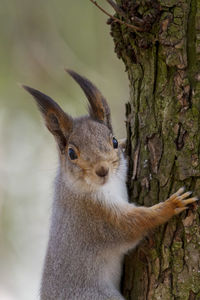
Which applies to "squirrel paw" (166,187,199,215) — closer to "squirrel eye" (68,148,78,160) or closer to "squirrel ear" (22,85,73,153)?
"squirrel eye" (68,148,78,160)

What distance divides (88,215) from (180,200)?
56cm

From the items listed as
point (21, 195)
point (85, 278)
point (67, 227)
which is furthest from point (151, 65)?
point (21, 195)

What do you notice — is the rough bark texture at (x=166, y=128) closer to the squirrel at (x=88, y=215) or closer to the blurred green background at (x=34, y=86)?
the squirrel at (x=88, y=215)

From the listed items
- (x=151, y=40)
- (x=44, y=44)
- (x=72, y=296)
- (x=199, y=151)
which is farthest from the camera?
(x=44, y=44)

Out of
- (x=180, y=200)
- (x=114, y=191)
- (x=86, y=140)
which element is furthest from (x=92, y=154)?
(x=180, y=200)

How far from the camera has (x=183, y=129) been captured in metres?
2.05

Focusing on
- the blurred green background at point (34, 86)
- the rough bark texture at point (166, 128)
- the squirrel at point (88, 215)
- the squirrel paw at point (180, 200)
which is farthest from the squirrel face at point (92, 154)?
the blurred green background at point (34, 86)

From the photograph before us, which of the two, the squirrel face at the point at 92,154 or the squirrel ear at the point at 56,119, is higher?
the squirrel ear at the point at 56,119

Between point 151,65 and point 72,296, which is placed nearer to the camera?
point 151,65

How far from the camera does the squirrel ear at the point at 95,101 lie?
247cm

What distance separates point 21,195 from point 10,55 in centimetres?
158

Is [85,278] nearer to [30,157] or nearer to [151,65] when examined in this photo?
[151,65]

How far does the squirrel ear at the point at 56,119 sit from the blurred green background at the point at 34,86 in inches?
65.2

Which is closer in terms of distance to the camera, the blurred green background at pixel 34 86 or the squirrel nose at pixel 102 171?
the squirrel nose at pixel 102 171
